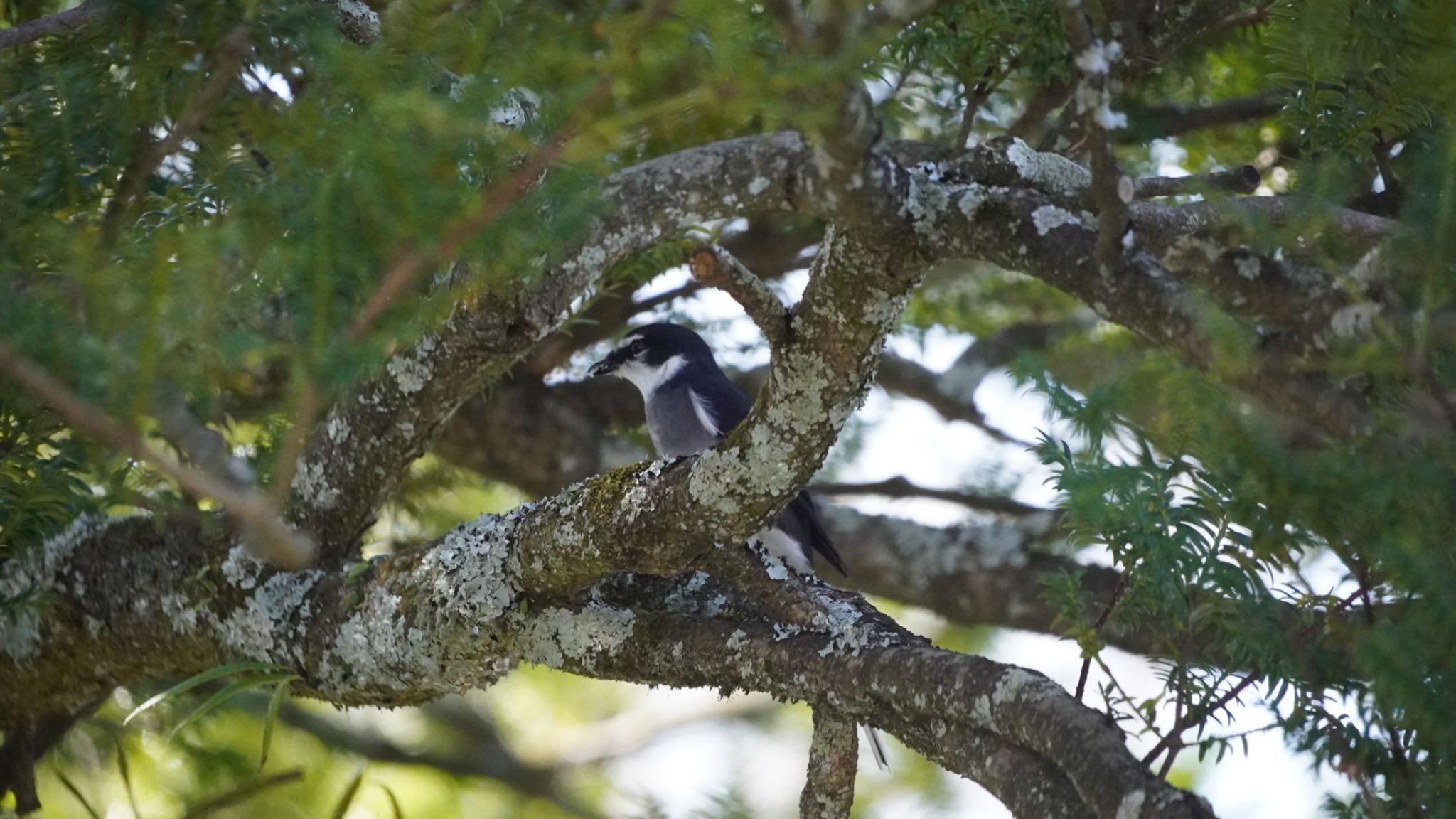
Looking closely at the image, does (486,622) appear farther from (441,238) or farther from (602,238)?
(441,238)

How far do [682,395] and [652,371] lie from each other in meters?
0.15

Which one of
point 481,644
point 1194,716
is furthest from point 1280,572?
point 481,644

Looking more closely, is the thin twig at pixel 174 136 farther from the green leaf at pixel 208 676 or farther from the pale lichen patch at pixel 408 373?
the green leaf at pixel 208 676

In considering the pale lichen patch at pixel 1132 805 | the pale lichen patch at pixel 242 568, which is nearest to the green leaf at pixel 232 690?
the pale lichen patch at pixel 242 568

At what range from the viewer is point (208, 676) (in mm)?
2781

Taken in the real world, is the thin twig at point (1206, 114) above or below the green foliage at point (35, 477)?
above

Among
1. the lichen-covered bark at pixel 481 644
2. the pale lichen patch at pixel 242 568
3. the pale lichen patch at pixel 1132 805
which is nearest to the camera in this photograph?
the pale lichen patch at pixel 1132 805

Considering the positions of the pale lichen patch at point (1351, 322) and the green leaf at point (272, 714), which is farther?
the green leaf at point (272, 714)

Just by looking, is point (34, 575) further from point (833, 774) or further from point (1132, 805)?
point (1132, 805)

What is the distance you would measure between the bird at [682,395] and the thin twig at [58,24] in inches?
95.0

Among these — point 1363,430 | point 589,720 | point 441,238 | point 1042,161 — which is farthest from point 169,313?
point 589,720

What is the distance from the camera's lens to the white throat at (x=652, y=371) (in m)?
4.82

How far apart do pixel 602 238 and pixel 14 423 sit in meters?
1.22

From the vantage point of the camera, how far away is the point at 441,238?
130 centimetres
